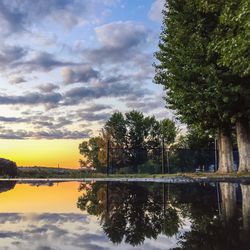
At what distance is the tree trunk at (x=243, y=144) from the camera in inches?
1060

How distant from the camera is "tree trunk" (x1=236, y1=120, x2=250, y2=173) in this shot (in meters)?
26.9

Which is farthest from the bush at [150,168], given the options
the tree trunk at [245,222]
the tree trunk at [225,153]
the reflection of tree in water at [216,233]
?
the reflection of tree in water at [216,233]

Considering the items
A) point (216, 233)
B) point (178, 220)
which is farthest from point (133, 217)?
point (216, 233)

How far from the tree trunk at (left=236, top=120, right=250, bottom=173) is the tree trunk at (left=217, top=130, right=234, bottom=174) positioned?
2.63 meters

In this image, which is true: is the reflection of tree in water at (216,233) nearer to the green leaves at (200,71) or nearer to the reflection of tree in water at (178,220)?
the reflection of tree in water at (178,220)

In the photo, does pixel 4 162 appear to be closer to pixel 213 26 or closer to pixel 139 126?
pixel 213 26

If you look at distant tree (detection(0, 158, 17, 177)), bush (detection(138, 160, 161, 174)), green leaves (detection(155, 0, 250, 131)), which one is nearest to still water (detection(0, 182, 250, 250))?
green leaves (detection(155, 0, 250, 131))

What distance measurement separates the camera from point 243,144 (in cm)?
2762

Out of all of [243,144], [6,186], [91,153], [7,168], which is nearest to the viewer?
[6,186]

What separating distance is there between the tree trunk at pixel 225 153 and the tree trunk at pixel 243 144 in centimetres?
263

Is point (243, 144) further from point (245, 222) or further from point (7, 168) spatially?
point (245, 222)

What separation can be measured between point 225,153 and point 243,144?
318 centimetres

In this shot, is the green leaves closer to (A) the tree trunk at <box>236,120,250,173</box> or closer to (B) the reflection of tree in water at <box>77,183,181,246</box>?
(A) the tree trunk at <box>236,120,250,173</box>

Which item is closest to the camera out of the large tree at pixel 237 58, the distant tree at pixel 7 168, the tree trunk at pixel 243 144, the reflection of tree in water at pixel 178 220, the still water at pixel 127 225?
the still water at pixel 127 225
